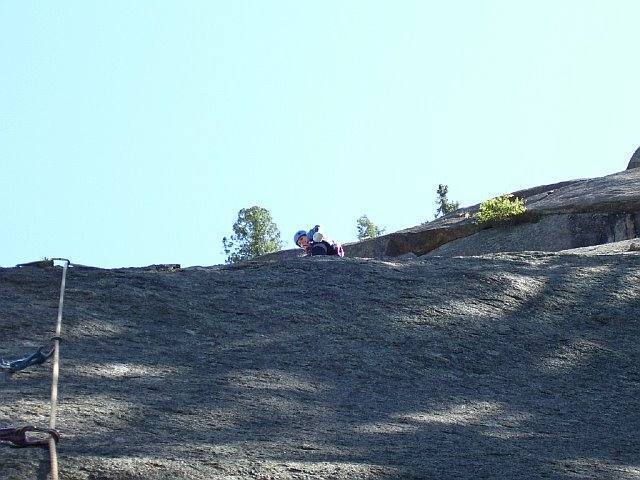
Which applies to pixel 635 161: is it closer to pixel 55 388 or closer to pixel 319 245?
pixel 319 245

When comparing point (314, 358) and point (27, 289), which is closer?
point (314, 358)

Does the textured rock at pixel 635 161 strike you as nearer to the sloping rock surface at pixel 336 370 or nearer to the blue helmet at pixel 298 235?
the blue helmet at pixel 298 235

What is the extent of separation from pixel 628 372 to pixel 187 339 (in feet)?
9.84

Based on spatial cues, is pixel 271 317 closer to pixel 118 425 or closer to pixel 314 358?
pixel 314 358

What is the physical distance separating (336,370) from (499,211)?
13.8 m

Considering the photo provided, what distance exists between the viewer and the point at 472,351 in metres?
7.71

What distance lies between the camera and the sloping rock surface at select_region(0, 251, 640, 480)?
546 cm

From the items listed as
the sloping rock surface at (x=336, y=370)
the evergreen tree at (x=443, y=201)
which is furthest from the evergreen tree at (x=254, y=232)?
the sloping rock surface at (x=336, y=370)

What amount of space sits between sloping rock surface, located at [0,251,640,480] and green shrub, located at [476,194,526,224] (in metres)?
10.3

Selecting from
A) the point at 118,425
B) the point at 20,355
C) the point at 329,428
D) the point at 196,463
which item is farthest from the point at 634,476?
the point at 20,355

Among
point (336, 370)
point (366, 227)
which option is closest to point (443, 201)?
point (366, 227)

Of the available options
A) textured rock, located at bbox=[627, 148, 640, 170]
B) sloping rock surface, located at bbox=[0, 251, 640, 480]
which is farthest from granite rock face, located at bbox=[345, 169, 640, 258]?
sloping rock surface, located at bbox=[0, 251, 640, 480]

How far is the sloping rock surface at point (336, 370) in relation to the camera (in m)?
5.46

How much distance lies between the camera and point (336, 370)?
7.04m
